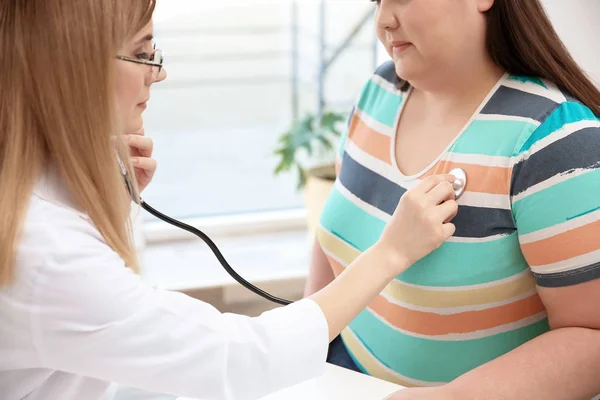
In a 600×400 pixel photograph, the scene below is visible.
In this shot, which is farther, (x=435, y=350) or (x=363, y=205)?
(x=363, y=205)

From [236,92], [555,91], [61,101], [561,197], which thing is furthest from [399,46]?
[236,92]

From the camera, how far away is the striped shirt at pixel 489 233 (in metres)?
1.04

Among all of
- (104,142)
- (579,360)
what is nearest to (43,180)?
(104,142)

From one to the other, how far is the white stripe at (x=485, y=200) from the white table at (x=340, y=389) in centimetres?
29

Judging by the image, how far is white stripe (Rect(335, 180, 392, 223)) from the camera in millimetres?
1274

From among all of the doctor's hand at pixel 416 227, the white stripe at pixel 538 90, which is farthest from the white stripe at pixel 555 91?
the doctor's hand at pixel 416 227

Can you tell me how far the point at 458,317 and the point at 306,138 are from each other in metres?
1.73

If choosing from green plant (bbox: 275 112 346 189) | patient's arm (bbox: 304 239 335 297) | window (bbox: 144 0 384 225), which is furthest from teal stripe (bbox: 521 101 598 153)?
window (bbox: 144 0 384 225)

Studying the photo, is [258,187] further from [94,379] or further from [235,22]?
[94,379]

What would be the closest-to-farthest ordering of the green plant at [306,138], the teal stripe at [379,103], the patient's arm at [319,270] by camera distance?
the teal stripe at [379,103], the patient's arm at [319,270], the green plant at [306,138]

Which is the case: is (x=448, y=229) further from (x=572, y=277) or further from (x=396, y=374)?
(x=396, y=374)

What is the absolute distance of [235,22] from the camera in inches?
170

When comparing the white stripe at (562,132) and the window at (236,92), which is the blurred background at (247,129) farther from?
the white stripe at (562,132)

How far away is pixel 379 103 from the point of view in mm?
1414
